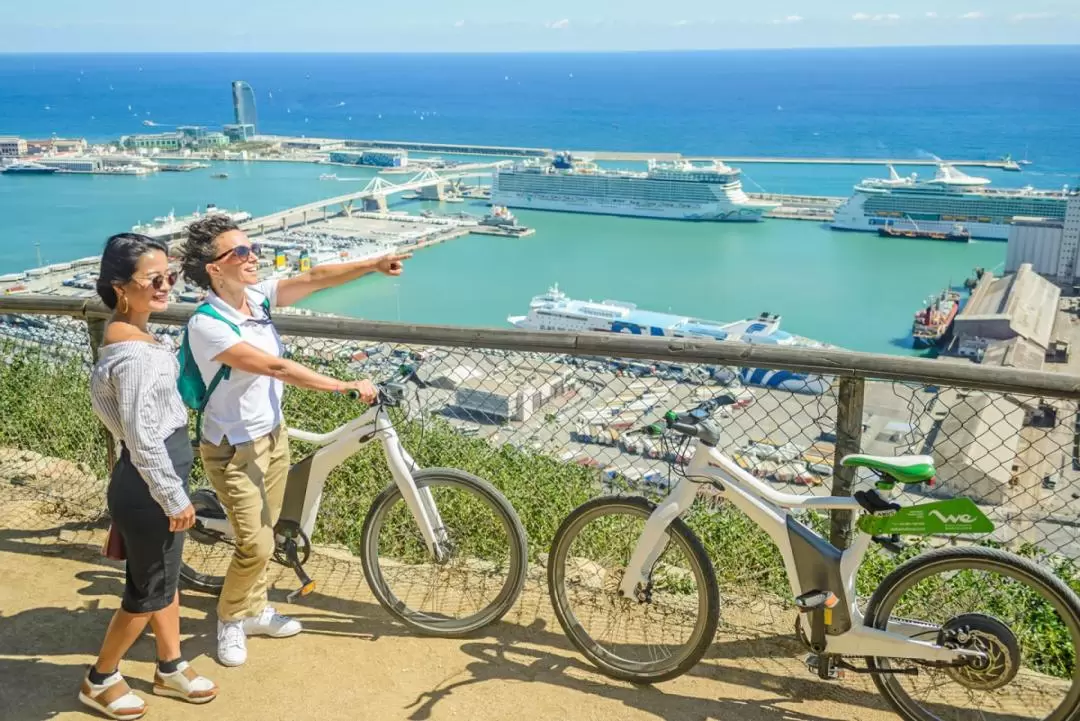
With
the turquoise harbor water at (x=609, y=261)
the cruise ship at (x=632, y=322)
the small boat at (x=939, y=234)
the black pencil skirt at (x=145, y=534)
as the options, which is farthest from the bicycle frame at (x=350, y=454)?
the small boat at (x=939, y=234)

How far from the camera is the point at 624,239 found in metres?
48.2

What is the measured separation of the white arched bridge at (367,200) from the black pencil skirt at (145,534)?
4343 cm

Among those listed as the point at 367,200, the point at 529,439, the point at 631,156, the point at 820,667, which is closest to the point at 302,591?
the point at 820,667

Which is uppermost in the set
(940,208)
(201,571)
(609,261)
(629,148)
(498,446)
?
(629,148)

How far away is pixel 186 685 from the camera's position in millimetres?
2377

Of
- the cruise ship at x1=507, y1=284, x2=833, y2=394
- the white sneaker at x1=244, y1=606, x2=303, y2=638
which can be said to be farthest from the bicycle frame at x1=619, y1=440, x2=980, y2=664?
the cruise ship at x1=507, y1=284, x2=833, y2=394

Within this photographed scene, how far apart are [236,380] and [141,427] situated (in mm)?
303

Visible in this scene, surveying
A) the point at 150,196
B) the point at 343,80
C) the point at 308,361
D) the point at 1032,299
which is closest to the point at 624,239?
the point at 1032,299

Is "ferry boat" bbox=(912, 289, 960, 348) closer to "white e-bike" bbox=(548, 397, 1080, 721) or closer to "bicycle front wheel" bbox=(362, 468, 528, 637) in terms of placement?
"white e-bike" bbox=(548, 397, 1080, 721)

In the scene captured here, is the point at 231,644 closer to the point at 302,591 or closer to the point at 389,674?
the point at 302,591

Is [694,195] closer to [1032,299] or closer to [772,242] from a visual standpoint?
[772,242]

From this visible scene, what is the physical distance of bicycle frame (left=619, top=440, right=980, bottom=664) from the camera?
2.20 meters

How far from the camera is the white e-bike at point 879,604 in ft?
6.91

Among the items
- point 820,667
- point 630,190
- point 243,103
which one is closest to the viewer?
point 820,667
